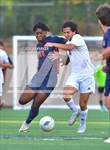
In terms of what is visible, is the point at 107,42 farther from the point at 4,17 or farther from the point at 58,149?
the point at 4,17

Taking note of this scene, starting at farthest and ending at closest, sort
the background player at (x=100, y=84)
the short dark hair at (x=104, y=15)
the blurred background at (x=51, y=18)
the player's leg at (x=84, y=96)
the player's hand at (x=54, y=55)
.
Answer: the blurred background at (x=51, y=18) < the background player at (x=100, y=84) < the player's hand at (x=54, y=55) < the player's leg at (x=84, y=96) < the short dark hair at (x=104, y=15)

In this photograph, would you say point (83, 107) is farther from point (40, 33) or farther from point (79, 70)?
point (40, 33)

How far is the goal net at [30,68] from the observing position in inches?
952

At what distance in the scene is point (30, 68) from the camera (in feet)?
80.3

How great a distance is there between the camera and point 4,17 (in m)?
32.8

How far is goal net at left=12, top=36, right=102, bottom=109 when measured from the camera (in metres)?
24.2

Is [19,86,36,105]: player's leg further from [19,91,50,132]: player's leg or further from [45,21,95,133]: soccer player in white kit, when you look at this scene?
[45,21,95,133]: soccer player in white kit

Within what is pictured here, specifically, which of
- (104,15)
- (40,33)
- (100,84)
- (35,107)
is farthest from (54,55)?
(100,84)

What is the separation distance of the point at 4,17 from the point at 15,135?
1947 centimetres

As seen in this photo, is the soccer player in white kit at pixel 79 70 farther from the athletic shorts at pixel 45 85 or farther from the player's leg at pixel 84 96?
the athletic shorts at pixel 45 85

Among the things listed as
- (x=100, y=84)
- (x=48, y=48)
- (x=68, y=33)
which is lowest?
(x=100, y=84)

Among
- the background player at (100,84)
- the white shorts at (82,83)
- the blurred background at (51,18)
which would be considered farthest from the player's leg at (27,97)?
the blurred background at (51,18)

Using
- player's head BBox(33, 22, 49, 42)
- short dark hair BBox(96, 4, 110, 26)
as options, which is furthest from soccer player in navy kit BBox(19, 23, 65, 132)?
short dark hair BBox(96, 4, 110, 26)

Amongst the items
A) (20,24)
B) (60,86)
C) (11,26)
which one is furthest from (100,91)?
(11,26)
